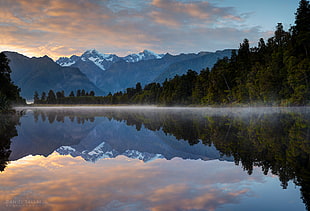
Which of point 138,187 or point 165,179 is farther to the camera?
point 165,179

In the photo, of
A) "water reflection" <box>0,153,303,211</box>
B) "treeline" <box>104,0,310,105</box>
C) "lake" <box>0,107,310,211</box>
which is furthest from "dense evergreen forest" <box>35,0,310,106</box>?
"water reflection" <box>0,153,303,211</box>

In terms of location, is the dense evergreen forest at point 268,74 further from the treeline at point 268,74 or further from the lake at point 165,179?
the lake at point 165,179

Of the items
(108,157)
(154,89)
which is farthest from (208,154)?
(154,89)

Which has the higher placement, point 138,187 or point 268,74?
point 268,74

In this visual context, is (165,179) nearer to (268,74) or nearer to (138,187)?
(138,187)

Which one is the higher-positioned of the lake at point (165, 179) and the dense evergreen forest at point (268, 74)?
the dense evergreen forest at point (268, 74)

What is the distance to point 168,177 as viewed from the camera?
9539 mm

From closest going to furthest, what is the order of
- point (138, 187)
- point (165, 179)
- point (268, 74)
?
point (138, 187) → point (165, 179) → point (268, 74)

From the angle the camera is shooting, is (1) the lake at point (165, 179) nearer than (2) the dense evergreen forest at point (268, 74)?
Yes

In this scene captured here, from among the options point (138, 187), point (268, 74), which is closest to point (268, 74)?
point (268, 74)

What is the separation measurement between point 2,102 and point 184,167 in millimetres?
57751

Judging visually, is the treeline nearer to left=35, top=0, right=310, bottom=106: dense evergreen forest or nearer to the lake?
left=35, top=0, right=310, bottom=106: dense evergreen forest

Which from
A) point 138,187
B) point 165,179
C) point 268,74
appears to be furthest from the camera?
point 268,74

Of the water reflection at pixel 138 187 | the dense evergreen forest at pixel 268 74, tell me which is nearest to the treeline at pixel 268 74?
the dense evergreen forest at pixel 268 74
